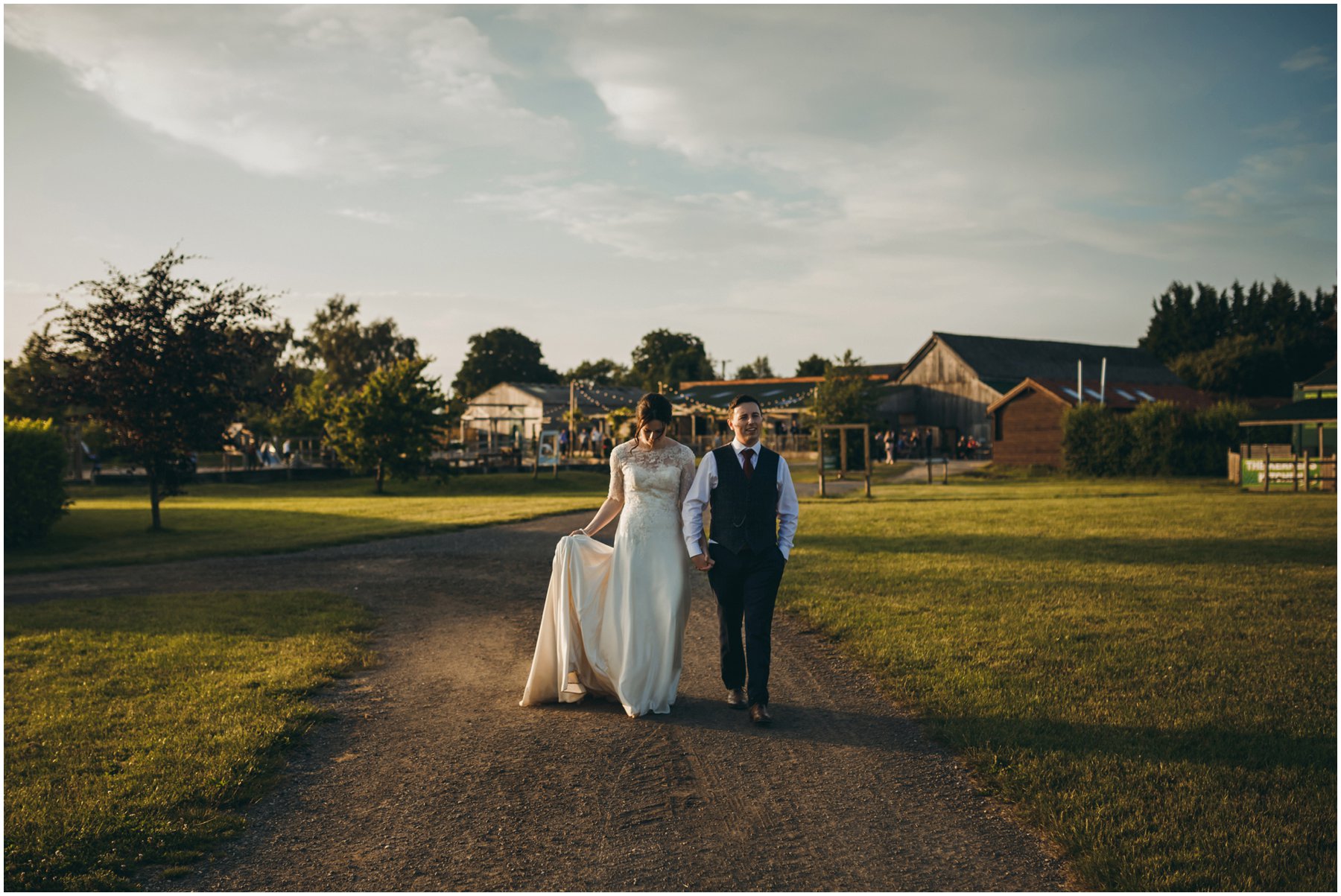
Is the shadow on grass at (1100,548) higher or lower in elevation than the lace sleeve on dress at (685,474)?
lower

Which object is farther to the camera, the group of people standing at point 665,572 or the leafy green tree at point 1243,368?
the leafy green tree at point 1243,368

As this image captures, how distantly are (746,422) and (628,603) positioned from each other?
146cm

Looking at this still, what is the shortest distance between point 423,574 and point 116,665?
208 inches

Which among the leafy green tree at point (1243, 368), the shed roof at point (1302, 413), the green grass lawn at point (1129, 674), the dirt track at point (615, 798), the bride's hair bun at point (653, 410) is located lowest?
the dirt track at point (615, 798)

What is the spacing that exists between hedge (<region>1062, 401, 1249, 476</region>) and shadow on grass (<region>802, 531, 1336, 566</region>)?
74.0 ft

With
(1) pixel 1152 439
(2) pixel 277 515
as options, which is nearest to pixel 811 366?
(1) pixel 1152 439

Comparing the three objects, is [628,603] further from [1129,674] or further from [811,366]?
[811,366]

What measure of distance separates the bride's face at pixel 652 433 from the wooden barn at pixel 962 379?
56603 millimetres

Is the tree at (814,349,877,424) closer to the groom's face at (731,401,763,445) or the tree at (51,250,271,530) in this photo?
the tree at (51,250,271,530)

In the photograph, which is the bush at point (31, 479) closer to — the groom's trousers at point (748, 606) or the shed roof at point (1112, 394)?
the groom's trousers at point (748, 606)

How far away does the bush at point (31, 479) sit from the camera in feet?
53.5

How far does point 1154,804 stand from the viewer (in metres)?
4.63

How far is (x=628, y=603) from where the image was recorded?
6.46 meters

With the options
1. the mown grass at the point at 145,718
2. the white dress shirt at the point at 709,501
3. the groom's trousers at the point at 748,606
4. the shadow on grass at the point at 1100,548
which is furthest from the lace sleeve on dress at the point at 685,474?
the shadow on grass at the point at 1100,548
